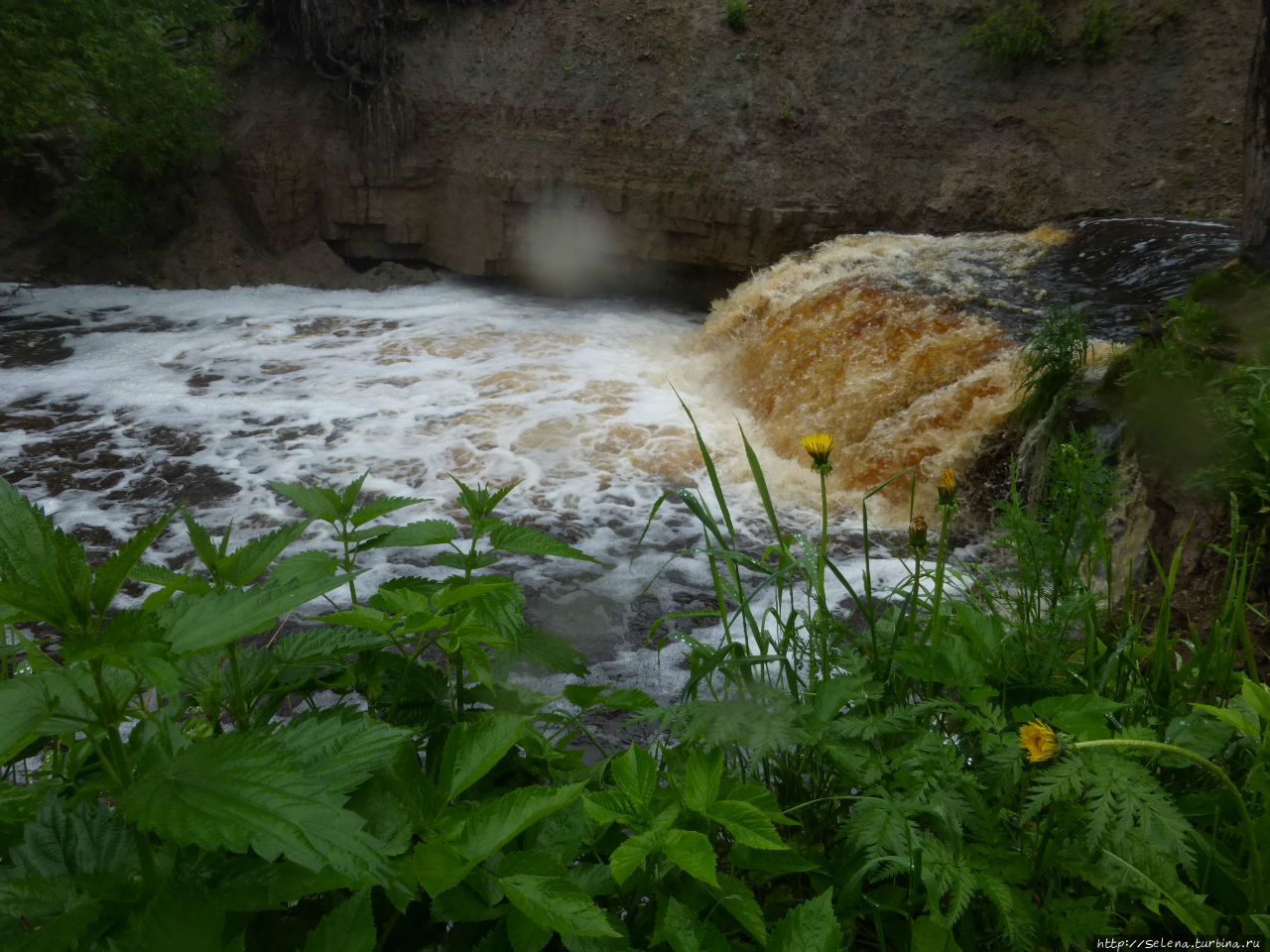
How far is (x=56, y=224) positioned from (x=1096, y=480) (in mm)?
12670

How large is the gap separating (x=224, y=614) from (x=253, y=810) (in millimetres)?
228

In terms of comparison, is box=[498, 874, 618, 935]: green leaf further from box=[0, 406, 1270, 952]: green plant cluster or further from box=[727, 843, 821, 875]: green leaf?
box=[727, 843, 821, 875]: green leaf

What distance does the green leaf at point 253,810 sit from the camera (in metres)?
0.77

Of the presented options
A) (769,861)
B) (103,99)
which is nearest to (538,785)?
(769,861)

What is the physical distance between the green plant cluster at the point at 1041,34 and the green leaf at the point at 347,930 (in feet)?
39.1

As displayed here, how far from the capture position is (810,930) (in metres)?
1.08

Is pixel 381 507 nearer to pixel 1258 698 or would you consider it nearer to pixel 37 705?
pixel 37 705

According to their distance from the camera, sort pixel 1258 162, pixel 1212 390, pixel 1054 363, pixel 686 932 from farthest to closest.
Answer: pixel 1054 363
pixel 1258 162
pixel 1212 390
pixel 686 932

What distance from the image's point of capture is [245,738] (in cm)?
88

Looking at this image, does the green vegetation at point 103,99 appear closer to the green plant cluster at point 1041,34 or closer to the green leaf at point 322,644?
the green plant cluster at point 1041,34

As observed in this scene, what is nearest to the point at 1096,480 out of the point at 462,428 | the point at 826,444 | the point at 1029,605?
the point at 1029,605

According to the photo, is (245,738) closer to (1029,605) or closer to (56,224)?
(1029,605)

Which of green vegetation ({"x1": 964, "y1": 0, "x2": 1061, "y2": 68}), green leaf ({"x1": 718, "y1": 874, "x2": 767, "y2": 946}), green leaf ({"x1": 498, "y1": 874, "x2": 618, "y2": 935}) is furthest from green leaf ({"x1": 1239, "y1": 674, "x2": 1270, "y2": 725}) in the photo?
green vegetation ({"x1": 964, "y1": 0, "x2": 1061, "y2": 68})

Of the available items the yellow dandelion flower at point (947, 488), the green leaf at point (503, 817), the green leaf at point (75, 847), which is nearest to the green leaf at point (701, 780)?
the green leaf at point (503, 817)
